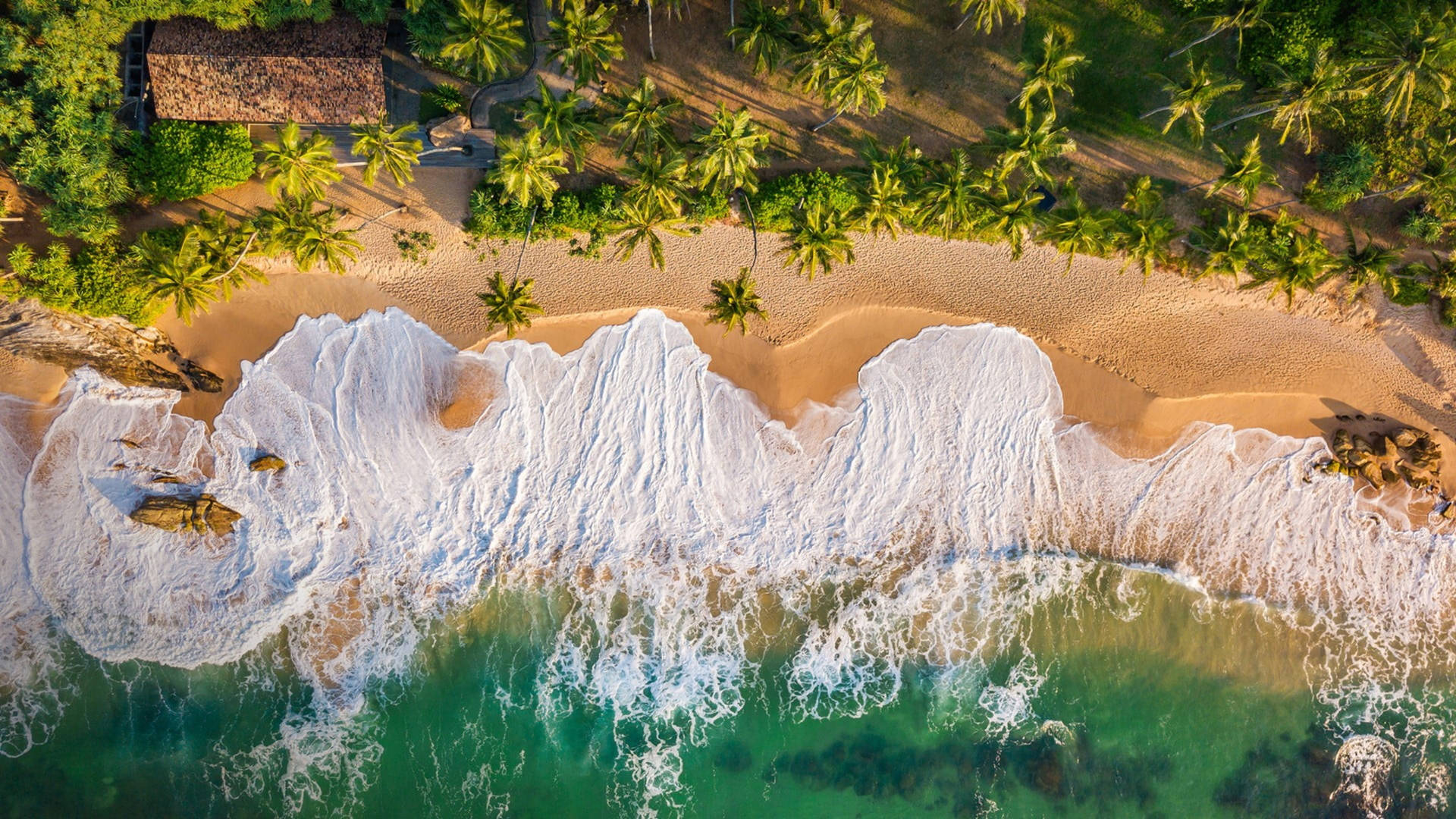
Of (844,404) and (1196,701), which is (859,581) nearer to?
(844,404)

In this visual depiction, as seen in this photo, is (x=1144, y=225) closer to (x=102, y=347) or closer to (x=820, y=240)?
(x=820, y=240)

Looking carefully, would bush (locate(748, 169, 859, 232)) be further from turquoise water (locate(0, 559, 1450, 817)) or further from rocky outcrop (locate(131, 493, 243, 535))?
rocky outcrop (locate(131, 493, 243, 535))

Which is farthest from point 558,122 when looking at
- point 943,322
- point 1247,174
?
point 1247,174

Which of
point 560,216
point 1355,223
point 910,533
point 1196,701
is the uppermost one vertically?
point 1355,223

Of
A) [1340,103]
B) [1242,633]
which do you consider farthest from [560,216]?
[1242,633]

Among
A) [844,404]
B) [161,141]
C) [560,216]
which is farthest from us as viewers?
[844,404]

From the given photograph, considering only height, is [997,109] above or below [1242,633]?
above

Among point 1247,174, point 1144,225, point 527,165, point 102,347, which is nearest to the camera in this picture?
point 527,165

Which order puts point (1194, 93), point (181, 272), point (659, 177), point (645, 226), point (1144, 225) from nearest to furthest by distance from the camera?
point (659, 177), point (1194, 93), point (645, 226), point (181, 272), point (1144, 225)
